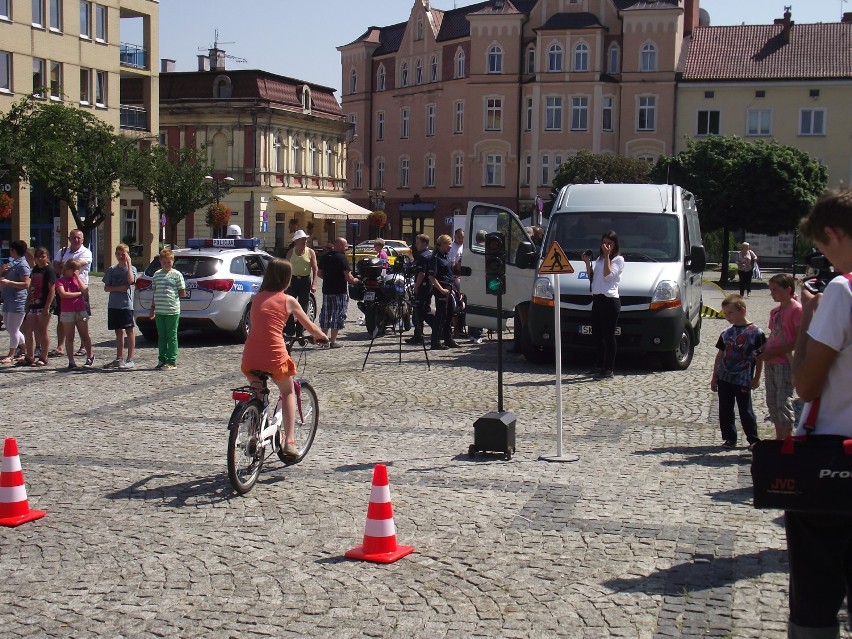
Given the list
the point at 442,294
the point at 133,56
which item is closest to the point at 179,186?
the point at 133,56

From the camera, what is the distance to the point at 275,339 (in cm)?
865

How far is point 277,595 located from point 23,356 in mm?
11661

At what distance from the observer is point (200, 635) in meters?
5.32

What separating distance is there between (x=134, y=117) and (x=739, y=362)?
4977 cm

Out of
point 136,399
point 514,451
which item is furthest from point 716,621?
point 136,399

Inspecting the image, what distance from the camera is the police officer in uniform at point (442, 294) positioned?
1864 cm

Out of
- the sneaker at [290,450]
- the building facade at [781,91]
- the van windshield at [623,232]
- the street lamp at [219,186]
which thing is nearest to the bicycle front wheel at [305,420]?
the sneaker at [290,450]

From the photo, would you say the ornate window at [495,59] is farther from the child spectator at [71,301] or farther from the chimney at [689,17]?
the child spectator at [71,301]

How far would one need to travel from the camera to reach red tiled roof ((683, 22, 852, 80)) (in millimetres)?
66625

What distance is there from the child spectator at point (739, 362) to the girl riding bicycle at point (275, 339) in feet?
11.4

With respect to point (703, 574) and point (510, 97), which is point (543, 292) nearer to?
point (703, 574)

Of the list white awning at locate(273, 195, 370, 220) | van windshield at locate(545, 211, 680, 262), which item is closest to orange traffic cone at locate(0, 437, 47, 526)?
van windshield at locate(545, 211, 680, 262)

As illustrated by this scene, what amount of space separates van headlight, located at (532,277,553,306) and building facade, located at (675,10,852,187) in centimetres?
5358

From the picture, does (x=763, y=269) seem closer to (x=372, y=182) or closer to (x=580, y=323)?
(x=372, y=182)
